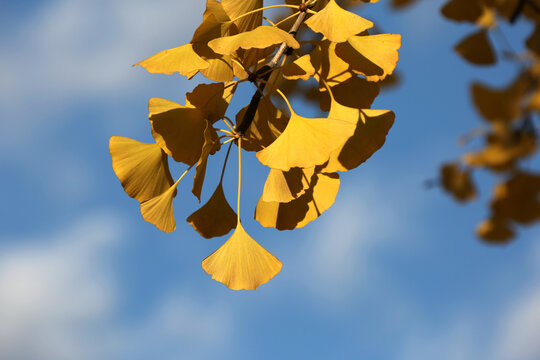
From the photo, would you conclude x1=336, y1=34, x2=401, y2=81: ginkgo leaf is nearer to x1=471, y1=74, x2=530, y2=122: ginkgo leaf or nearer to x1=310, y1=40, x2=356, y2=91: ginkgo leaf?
x1=310, y1=40, x2=356, y2=91: ginkgo leaf

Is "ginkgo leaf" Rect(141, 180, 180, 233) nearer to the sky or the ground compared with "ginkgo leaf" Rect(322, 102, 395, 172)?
nearer to the ground

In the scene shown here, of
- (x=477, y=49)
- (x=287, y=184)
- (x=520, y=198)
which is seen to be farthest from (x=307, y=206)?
(x=520, y=198)

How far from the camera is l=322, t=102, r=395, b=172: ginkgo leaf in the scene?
0.87 meters

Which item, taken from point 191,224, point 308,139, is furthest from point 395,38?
point 191,224

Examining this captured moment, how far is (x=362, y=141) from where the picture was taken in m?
0.87

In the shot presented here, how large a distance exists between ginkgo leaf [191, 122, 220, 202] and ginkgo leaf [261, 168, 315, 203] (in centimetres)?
11

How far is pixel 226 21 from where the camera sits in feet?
2.91

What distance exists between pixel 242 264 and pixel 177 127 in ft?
0.88

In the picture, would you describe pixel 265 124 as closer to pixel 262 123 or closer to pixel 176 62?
pixel 262 123

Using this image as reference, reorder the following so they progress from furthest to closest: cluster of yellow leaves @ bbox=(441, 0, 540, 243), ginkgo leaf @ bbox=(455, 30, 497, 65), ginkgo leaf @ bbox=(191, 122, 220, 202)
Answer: ginkgo leaf @ bbox=(191, 122, 220, 202) → ginkgo leaf @ bbox=(455, 30, 497, 65) → cluster of yellow leaves @ bbox=(441, 0, 540, 243)

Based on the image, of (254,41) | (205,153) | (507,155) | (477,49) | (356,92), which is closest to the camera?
(507,155)

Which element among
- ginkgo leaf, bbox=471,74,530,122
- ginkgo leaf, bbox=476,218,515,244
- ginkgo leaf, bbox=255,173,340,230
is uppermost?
ginkgo leaf, bbox=471,74,530,122

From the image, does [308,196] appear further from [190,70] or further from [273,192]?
[190,70]

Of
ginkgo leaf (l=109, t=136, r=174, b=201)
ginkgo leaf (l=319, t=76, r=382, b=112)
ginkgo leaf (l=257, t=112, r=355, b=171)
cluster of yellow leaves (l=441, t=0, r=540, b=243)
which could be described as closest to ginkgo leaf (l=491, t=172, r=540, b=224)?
cluster of yellow leaves (l=441, t=0, r=540, b=243)
